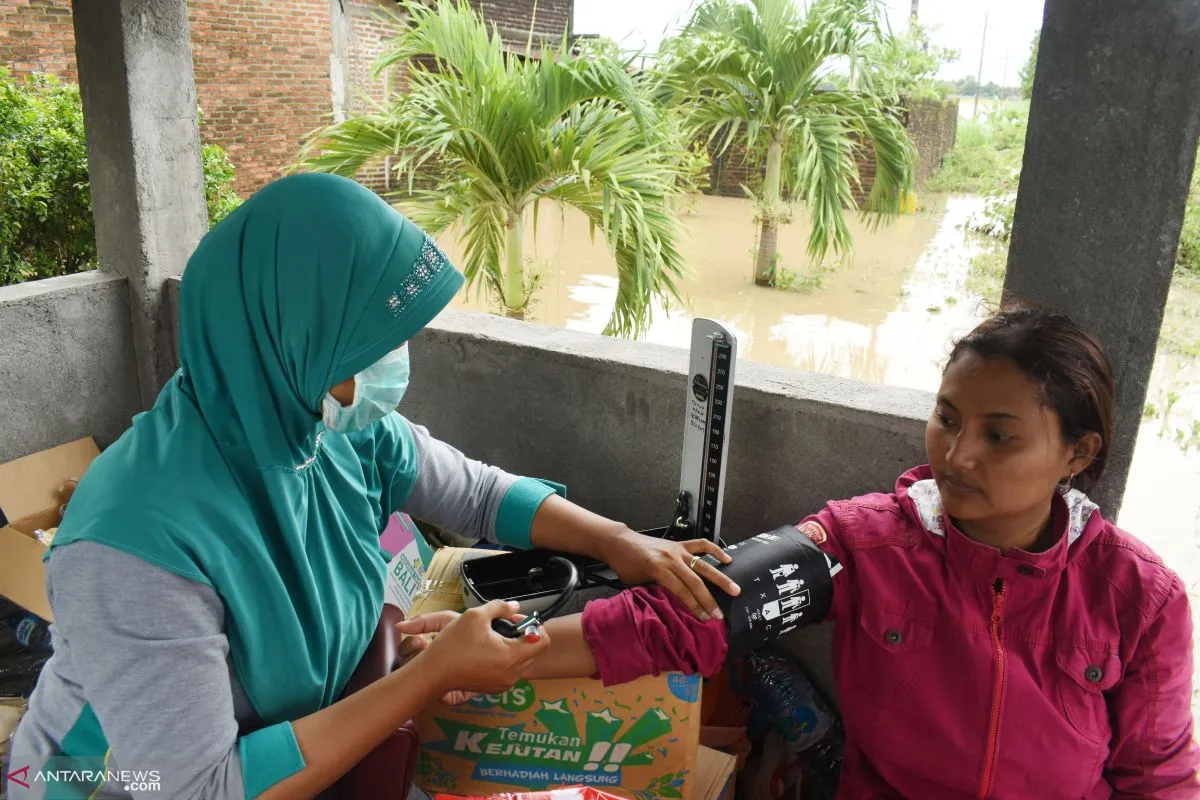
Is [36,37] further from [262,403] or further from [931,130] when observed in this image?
[931,130]

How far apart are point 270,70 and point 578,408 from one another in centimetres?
978

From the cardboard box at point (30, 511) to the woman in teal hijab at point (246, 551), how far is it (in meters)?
1.39

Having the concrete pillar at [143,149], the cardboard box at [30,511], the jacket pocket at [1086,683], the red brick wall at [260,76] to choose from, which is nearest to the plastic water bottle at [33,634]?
the cardboard box at [30,511]

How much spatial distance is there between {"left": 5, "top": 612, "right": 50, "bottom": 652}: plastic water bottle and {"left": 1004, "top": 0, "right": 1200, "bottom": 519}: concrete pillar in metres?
2.54

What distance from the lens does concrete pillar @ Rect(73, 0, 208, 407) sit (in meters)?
2.92

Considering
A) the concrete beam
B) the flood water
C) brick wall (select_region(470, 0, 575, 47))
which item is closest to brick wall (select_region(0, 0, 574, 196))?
brick wall (select_region(470, 0, 575, 47))

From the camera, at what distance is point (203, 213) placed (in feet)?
10.7

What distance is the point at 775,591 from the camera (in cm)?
151

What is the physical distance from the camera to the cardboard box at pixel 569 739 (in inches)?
60.8

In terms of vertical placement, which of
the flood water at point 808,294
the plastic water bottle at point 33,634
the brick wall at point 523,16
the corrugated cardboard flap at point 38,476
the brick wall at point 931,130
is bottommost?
the flood water at point 808,294

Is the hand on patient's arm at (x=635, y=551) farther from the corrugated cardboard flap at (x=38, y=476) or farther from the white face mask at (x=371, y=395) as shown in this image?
the corrugated cardboard flap at (x=38, y=476)

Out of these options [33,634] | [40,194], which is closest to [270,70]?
[40,194]

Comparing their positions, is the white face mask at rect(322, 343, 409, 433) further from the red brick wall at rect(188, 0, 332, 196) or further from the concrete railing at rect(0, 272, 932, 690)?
the red brick wall at rect(188, 0, 332, 196)

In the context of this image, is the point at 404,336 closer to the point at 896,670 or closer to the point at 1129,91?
the point at 896,670
